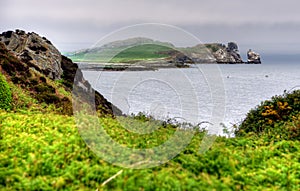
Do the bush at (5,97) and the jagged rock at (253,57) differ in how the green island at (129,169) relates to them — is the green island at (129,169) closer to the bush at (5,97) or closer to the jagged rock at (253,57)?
the bush at (5,97)

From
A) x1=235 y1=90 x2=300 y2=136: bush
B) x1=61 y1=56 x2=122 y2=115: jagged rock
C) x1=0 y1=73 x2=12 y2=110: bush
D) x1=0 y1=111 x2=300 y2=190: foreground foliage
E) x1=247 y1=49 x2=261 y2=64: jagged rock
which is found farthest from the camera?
x1=247 y1=49 x2=261 y2=64: jagged rock

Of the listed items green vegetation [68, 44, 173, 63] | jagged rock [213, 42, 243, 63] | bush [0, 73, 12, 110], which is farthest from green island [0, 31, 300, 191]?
jagged rock [213, 42, 243, 63]

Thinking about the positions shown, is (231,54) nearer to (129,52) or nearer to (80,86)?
(80,86)

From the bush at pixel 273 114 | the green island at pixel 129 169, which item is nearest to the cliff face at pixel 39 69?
the bush at pixel 273 114

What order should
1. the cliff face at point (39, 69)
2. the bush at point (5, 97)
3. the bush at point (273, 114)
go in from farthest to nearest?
1. the cliff face at point (39, 69)
2. the bush at point (5, 97)
3. the bush at point (273, 114)

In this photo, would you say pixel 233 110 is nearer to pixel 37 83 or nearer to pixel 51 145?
pixel 37 83

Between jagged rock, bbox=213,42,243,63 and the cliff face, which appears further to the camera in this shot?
jagged rock, bbox=213,42,243,63

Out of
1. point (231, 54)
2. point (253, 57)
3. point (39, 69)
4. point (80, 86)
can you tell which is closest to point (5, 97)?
point (39, 69)

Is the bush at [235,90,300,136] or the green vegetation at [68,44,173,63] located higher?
the green vegetation at [68,44,173,63]

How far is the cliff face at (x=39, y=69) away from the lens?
18.5 m

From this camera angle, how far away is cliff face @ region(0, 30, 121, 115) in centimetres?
1855

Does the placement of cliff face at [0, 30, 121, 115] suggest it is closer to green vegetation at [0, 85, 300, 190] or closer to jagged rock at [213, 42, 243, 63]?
green vegetation at [0, 85, 300, 190]

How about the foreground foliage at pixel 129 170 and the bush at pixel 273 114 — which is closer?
the foreground foliage at pixel 129 170

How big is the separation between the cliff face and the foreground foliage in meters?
9.66
